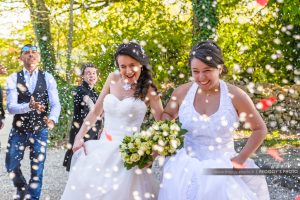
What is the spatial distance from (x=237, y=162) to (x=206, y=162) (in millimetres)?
232

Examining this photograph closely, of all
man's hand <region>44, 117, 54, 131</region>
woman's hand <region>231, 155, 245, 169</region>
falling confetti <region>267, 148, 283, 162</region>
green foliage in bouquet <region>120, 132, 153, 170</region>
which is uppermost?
man's hand <region>44, 117, 54, 131</region>

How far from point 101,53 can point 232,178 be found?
12.5 meters

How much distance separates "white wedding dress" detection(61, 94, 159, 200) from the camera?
4.78 metres

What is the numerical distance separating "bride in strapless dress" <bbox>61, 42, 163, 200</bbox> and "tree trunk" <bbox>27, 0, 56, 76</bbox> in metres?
10.5

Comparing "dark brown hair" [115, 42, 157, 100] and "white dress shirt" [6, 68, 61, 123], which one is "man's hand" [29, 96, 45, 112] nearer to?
"white dress shirt" [6, 68, 61, 123]

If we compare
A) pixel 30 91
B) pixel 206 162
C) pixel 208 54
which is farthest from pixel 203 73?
pixel 30 91

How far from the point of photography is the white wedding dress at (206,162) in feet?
13.1

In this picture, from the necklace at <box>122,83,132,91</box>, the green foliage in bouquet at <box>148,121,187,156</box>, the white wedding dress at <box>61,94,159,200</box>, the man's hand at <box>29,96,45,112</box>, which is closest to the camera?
the green foliage in bouquet at <box>148,121,187,156</box>

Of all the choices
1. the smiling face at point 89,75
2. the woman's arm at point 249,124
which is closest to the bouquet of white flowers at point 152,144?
the woman's arm at point 249,124

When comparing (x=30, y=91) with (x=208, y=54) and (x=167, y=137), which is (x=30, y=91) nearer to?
(x=167, y=137)

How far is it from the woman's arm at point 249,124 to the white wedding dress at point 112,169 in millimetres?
1001

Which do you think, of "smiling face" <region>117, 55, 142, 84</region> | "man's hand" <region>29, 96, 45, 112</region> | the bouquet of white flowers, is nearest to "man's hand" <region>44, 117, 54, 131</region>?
"man's hand" <region>29, 96, 45, 112</region>

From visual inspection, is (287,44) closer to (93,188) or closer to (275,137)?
(275,137)

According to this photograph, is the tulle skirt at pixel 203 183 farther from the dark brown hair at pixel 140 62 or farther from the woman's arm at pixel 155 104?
the dark brown hair at pixel 140 62
